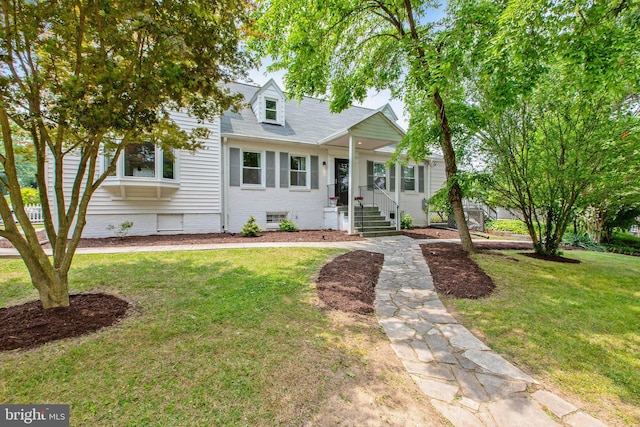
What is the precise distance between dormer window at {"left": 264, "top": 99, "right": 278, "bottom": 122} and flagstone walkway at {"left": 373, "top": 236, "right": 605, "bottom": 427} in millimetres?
10264

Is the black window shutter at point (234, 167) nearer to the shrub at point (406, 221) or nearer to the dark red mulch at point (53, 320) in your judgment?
the dark red mulch at point (53, 320)

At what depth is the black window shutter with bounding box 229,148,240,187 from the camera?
10789 millimetres

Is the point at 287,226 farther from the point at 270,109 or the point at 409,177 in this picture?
the point at 409,177

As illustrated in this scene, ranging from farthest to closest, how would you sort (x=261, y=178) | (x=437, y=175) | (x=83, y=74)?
(x=437, y=175) → (x=261, y=178) → (x=83, y=74)

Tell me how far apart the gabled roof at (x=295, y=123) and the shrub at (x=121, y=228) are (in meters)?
4.52

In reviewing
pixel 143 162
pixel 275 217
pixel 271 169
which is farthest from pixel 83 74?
pixel 275 217

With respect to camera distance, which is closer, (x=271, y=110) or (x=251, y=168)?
(x=251, y=168)

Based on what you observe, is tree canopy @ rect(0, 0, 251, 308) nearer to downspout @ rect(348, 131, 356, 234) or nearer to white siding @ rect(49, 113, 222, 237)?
white siding @ rect(49, 113, 222, 237)

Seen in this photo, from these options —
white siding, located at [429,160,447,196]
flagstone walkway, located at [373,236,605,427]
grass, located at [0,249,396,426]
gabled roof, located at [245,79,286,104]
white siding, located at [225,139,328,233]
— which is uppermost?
gabled roof, located at [245,79,286,104]

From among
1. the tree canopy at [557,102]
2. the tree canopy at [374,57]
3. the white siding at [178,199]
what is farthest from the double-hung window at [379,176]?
the white siding at [178,199]

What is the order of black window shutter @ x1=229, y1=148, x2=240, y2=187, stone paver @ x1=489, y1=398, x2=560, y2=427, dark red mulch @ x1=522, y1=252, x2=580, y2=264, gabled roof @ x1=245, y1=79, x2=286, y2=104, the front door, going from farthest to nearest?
the front door, gabled roof @ x1=245, y1=79, x2=286, y2=104, black window shutter @ x1=229, y1=148, x2=240, y2=187, dark red mulch @ x1=522, y1=252, x2=580, y2=264, stone paver @ x1=489, y1=398, x2=560, y2=427

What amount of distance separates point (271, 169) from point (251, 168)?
0.81 meters

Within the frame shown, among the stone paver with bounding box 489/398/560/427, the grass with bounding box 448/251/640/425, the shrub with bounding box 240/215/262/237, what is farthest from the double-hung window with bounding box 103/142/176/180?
the stone paver with bounding box 489/398/560/427

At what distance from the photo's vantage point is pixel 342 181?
42.5 feet
